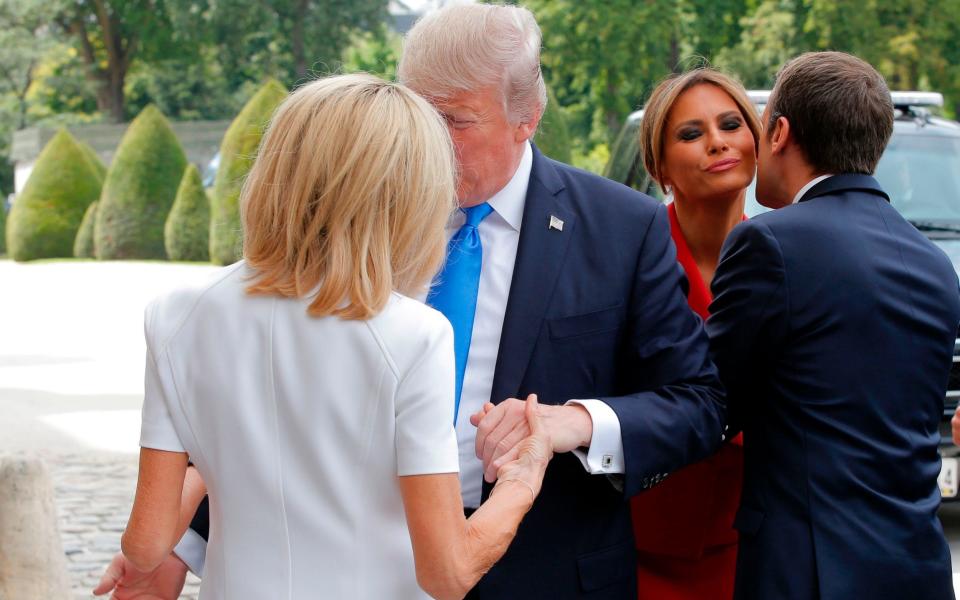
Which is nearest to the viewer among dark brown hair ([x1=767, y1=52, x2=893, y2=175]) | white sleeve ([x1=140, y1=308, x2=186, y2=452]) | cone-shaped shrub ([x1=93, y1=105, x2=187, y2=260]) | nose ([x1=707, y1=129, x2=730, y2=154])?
white sleeve ([x1=140, y1=308, x2=186, y2=452])

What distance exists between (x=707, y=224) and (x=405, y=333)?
1611mm

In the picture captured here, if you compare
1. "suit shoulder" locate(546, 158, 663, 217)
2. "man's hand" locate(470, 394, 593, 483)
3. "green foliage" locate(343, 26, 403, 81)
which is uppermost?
"suit shoulder" locate(546, 158, 663, 217)

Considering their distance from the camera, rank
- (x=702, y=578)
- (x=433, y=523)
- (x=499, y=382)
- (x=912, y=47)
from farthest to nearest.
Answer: (x=912, y=47) < (x=702, y=578) < (x=499, y=382) < (x=433, y=523)

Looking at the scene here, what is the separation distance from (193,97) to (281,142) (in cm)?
5520

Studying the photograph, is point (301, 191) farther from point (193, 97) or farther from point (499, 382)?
point (193, 97)

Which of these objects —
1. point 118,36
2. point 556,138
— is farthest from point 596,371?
point 118,36

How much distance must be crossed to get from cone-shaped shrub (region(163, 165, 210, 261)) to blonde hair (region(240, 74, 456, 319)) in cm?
3148

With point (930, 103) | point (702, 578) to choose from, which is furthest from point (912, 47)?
point (702, 578)

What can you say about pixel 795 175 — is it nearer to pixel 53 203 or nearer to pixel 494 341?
pixel 494 341

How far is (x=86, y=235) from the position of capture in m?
34.8

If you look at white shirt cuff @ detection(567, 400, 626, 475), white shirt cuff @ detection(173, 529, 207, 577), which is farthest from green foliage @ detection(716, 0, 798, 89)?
white shirt cuff @ detection(173, 529, 207, 577)

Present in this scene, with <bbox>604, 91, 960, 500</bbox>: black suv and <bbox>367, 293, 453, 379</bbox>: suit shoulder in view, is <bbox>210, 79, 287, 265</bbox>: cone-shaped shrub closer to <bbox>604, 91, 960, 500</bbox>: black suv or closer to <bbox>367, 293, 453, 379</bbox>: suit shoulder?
<bbox>604, 91, 960, 500</bbox>: black suv

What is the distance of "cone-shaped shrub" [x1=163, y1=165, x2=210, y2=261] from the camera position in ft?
108

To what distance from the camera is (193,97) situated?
182ft
